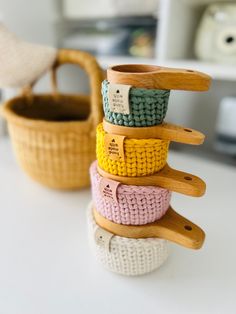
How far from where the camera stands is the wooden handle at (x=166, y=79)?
0.85ft

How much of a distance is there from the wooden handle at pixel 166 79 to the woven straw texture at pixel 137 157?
2.3 inches

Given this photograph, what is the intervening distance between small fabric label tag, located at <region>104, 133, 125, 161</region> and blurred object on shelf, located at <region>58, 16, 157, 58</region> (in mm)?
481

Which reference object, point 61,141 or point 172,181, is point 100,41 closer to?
point 61,141

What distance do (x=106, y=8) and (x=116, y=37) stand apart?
73 millimetres

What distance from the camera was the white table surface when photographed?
0.30 metres

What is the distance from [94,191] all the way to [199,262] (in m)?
0.17

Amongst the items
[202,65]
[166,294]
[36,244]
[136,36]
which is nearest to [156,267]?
[166,294]

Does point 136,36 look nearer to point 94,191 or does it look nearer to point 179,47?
point 179,47

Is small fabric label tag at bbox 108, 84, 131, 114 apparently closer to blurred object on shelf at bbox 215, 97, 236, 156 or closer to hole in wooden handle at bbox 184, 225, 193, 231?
hole in wooden handle at bbox 184, 225, 193, 231

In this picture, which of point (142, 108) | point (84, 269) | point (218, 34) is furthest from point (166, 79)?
point (218, 34)

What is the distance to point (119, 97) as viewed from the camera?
10.7 inches

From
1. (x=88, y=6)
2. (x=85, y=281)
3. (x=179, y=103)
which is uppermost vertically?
(x=88, y=6)

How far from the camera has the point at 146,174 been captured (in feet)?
1.00

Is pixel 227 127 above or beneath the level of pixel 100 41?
beneath
